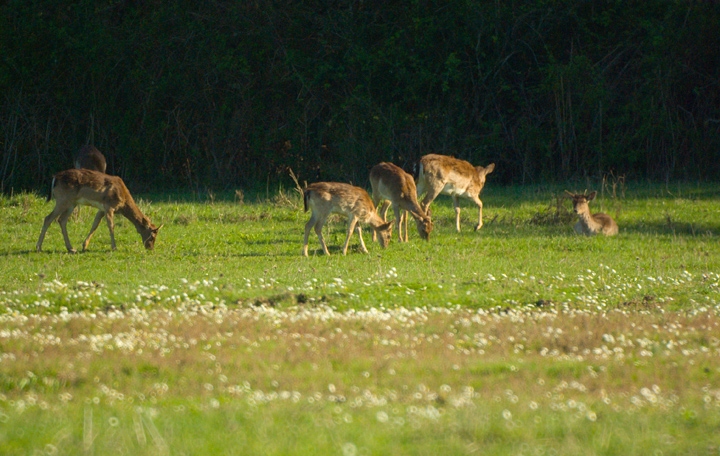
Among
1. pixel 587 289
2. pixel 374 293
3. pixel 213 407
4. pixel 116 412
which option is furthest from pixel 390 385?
pixel 587 289

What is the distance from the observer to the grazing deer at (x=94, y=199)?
547 inches

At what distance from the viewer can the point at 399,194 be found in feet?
49.5

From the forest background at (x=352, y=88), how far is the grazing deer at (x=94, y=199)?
9617 millimetres

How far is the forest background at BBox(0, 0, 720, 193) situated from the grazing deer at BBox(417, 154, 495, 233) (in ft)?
25.1

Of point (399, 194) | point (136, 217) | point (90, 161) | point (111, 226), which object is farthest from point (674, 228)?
point (90, 161)

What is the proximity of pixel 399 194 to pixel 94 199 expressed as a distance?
17.6ft

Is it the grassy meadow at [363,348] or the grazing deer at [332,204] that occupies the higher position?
the grazing deer at [332,204]

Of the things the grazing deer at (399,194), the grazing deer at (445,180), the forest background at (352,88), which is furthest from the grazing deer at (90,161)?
the grazing deer at (445,180)

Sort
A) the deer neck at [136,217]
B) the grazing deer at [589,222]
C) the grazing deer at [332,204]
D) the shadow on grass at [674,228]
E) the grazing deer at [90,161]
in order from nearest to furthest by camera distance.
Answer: the grazing deer at [332,204], the deer neck at [136,217], the grazing deer at [589,222], the shadow on grass at [674,228], the grazing deer at [90,161]

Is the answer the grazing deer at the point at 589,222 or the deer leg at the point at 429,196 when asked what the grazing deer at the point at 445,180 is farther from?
the grazing deer at the point at 589,222

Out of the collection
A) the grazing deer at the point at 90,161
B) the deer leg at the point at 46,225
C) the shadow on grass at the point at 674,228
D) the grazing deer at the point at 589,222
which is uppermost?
the grazing deer at the point at 90,161

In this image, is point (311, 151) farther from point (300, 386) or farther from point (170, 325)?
point (300, 386)

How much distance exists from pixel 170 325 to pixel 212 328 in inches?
17.1

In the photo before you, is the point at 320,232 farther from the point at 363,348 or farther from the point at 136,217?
the point at 363,348
